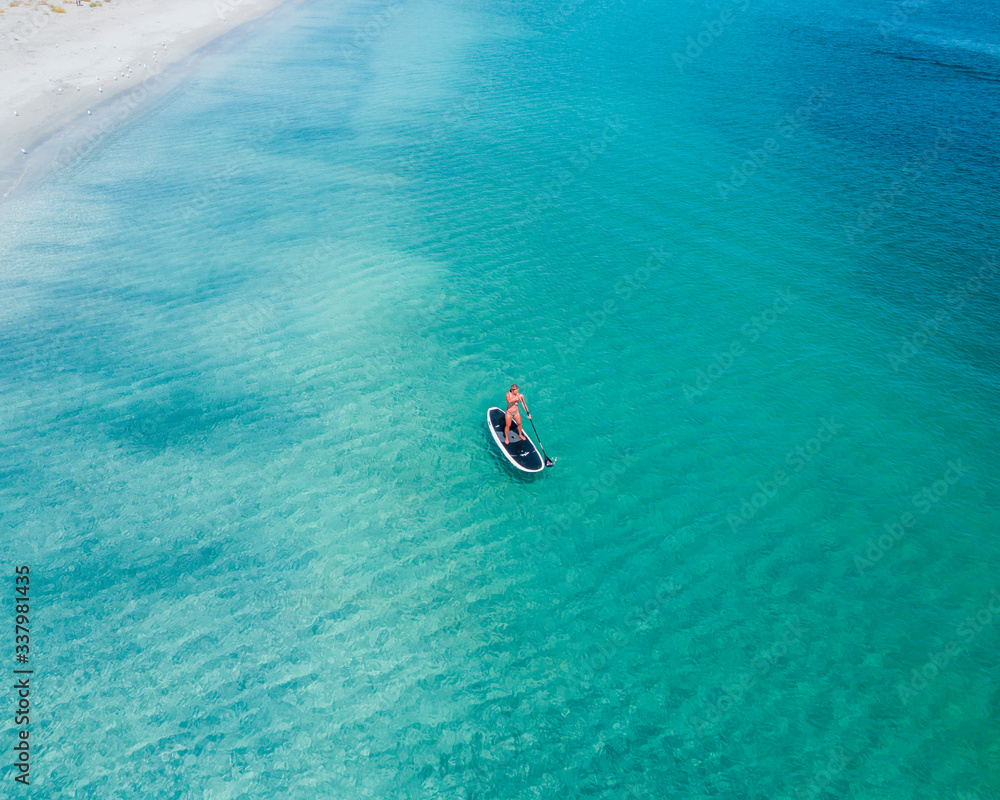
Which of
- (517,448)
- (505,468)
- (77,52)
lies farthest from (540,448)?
(77,52)

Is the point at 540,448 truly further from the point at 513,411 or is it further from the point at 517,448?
the point at 513,411

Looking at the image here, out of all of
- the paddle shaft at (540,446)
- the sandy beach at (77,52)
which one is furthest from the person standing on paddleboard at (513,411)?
the sandy beach at (77,52)

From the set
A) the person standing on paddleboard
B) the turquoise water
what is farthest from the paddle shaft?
the turquoise water

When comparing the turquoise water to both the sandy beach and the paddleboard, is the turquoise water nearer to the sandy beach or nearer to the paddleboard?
the paddleboard

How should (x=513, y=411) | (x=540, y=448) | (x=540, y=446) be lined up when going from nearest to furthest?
(x=513, y=411) < (x=540, y=446) < (x=540, y=448)

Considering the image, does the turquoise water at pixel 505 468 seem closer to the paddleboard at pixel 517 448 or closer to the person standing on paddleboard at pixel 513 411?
the paddleboard at pixel 517 448
